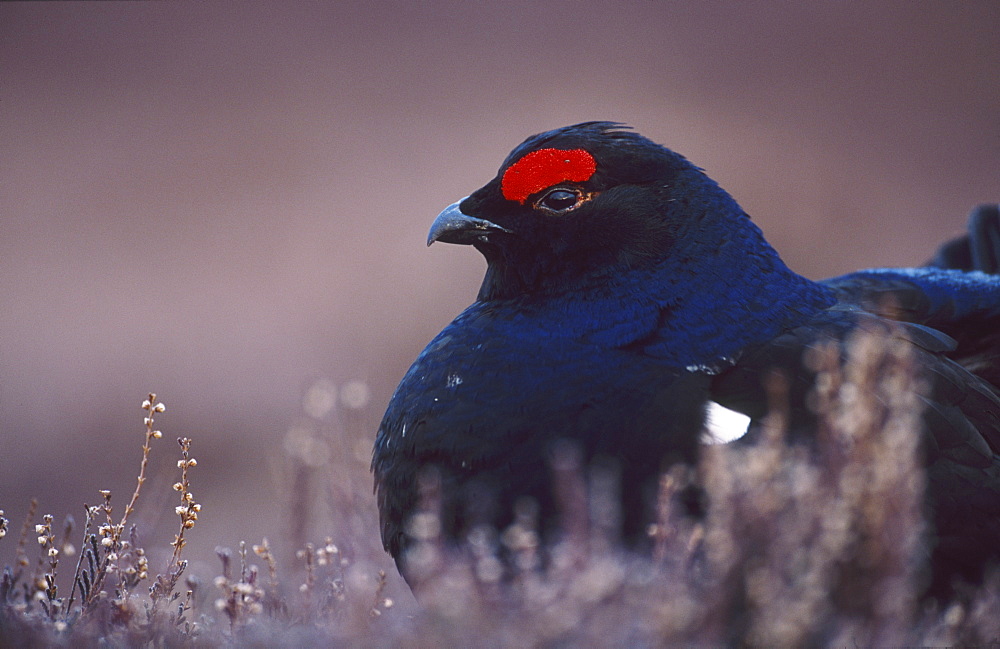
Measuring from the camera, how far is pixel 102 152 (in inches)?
329

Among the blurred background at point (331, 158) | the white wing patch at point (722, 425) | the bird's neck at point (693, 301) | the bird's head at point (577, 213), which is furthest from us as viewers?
the blurred background at point (331, 158)

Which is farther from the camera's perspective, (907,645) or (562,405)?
(562,405)

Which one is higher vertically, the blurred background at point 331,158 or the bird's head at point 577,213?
the blurred background at point 331,158

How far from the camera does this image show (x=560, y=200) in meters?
2.66

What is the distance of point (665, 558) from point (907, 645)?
488 mm

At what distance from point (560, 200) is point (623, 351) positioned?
562 millimetres

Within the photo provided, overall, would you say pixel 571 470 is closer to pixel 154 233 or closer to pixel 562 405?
pixel 562 405

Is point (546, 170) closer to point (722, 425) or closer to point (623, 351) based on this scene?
point (623, 351)

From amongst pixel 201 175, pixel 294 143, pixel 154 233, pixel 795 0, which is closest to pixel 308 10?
pixel 294 143

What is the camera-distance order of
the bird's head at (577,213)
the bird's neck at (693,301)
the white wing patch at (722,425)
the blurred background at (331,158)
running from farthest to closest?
1. the blurred background at (331,158)
2. the bird's head at (577,213)
3. the bird's neck at (693,301)
4. the white wing patch at (722,425)

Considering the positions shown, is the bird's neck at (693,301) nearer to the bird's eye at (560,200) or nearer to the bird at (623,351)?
the bird at (623,351)

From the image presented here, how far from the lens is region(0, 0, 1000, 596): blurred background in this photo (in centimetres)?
716

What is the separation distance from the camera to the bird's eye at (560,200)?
266 centimetres

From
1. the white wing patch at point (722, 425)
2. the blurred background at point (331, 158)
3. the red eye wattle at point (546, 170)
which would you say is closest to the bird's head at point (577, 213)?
the red eye wattle at point (546, 170)
